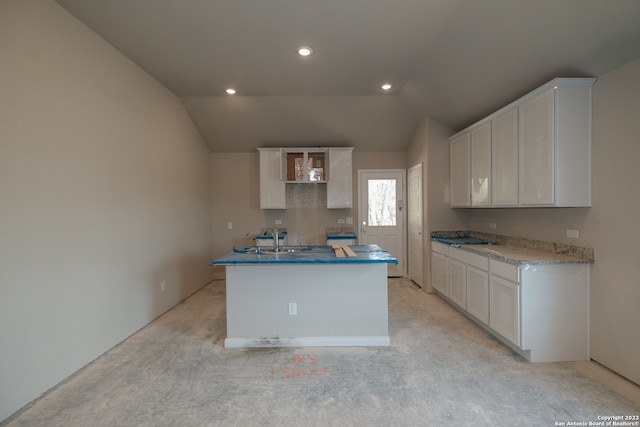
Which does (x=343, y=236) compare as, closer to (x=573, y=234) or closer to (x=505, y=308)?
(x=505, y=308)

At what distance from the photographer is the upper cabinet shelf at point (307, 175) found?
4.95 m

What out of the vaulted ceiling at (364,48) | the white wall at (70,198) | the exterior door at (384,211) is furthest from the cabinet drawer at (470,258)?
the white wall at (70,198)

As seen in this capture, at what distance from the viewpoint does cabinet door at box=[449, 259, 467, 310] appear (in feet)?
11.0

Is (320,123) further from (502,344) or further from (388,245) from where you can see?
(502,344)

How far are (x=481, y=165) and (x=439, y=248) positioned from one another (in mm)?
1292

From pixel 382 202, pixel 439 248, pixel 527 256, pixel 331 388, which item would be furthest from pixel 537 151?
pixel 382 202

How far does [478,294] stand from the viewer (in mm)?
3068

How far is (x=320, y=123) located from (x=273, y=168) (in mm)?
1135

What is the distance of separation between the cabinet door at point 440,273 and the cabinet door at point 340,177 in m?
1.69

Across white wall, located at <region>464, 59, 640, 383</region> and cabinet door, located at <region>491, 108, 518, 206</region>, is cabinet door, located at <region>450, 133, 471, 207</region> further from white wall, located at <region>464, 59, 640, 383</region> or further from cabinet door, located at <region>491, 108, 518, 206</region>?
white wall, located at <region>464, 59, 640, 383</region>

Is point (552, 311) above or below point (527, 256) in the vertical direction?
below

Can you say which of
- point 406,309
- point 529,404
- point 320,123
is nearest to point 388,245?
point 406,309

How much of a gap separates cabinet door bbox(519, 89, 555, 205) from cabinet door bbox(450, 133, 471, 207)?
993 mm

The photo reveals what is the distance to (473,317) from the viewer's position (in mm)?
3221
